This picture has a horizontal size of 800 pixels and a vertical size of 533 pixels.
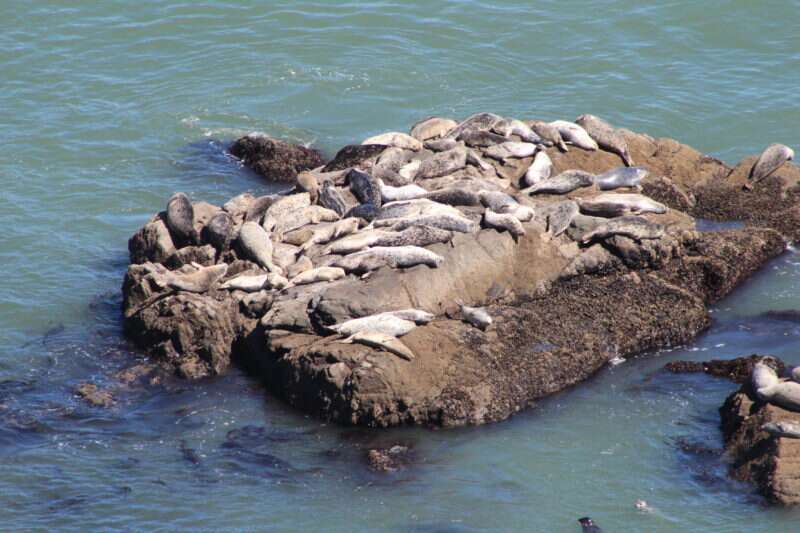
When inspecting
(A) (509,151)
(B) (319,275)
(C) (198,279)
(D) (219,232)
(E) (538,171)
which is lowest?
(C) (198,279)

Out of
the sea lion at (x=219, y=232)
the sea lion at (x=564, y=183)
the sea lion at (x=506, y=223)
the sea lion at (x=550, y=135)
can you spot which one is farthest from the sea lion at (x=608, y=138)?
the sea lion at (x=219, y=232)

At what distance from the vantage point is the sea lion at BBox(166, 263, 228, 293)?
14.3 metres

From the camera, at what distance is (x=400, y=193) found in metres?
15.6

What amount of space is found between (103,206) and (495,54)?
31.0 ft

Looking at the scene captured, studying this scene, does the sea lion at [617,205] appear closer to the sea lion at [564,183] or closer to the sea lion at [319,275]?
the sea lion at [564,183]

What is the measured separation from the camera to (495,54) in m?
24.4

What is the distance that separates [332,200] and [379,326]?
10.7 ft

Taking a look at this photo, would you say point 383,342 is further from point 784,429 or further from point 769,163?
point 769,163

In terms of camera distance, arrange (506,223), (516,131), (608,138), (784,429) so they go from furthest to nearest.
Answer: (608,138) < (516,131) < (506,223) < (784,429)

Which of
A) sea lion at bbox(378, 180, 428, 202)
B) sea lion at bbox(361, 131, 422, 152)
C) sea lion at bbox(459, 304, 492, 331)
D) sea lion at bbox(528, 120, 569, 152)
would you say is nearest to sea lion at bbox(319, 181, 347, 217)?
sea lion at bbox(378, 180, 428, 202)

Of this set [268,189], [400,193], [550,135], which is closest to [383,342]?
[400,193]

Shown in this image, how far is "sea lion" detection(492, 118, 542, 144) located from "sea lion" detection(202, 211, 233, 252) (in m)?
4.41

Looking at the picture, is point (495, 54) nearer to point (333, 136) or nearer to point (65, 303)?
point (333, 136)

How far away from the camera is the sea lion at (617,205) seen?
608 inches
